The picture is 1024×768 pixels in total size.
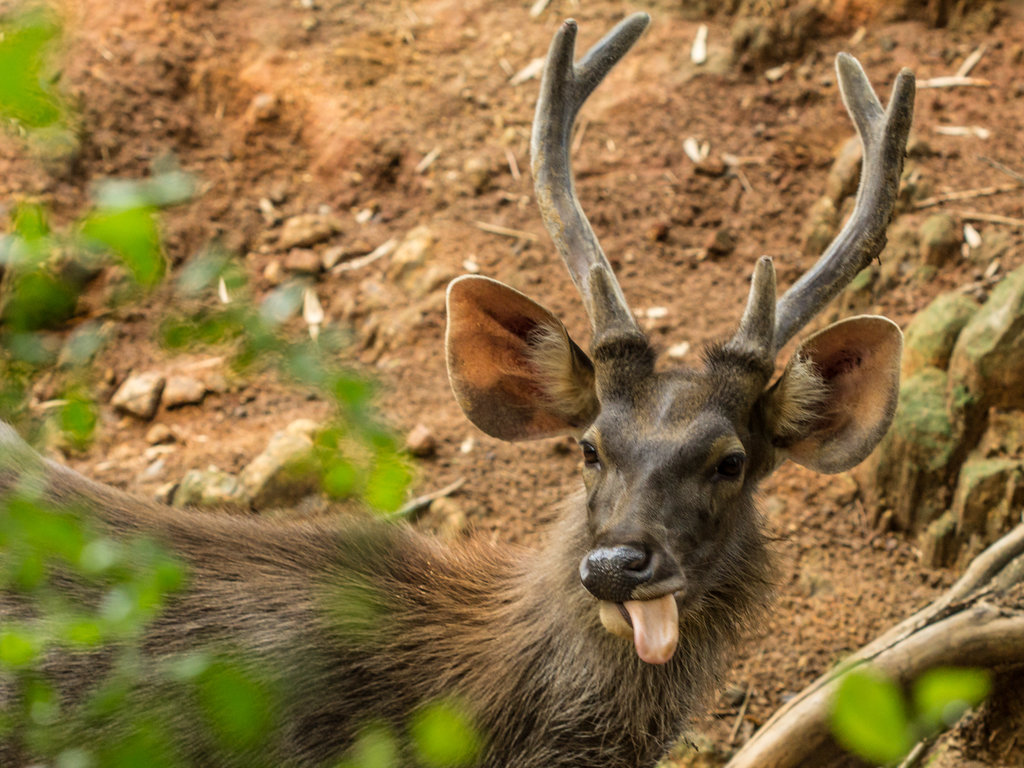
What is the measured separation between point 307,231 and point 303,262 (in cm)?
26

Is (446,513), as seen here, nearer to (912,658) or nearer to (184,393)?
(184,393)

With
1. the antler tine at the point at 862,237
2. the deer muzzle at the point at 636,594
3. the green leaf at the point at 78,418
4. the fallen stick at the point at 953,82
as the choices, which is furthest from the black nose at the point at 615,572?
the fallen stick at the point at 953,82

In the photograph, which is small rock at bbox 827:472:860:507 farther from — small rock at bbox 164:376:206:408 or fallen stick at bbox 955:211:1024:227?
small rock at bbox 164:376:206:408

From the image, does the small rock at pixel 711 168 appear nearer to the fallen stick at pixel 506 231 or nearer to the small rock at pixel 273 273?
the fallen stick at pixel 506 231

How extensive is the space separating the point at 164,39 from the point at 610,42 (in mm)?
5361

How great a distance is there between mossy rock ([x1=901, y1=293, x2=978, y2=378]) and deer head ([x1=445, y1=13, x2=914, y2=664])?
1880 millimetres

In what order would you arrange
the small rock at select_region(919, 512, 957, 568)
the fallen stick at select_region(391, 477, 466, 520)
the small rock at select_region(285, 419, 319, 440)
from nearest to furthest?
the small rock at select_region(919, 512, 957, 568), the fallen stick at select_region(391, 477, 466, 520), the small rock at select_region(285, 419, 319, 440)

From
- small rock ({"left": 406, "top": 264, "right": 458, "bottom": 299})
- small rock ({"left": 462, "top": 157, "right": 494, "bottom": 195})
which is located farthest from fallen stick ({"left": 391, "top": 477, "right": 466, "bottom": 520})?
small rock ({"left": 462, "top": 157, "right": 494, "bottom": 195})

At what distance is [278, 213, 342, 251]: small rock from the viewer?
287 inches

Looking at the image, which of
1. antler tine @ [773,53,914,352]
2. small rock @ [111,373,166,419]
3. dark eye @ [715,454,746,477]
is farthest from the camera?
small rock @ [111,373,166,419]

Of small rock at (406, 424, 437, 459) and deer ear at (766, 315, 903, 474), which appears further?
small rock at (406, 424, 437, 459)

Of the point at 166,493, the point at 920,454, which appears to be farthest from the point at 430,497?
the point at 920,454

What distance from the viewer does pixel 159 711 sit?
10.4 ft

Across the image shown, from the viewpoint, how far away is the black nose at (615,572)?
9.15 feet
